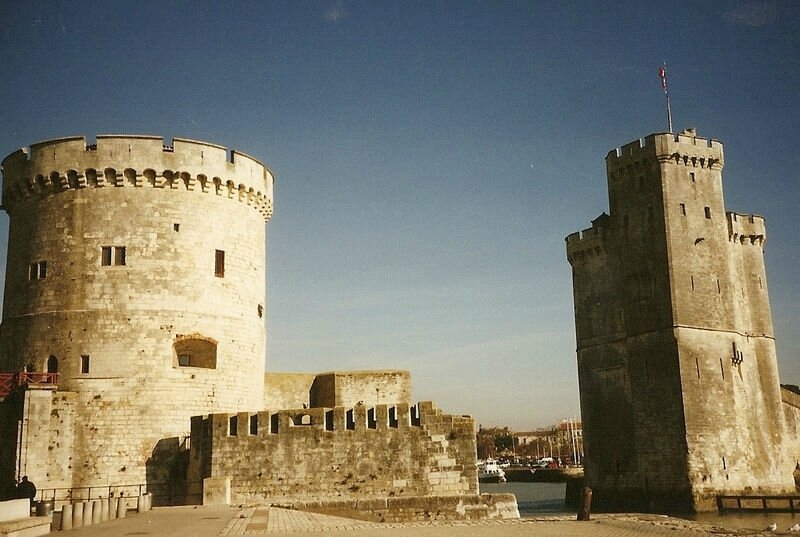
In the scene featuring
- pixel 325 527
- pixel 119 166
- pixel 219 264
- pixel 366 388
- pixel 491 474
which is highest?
pixel 119 166

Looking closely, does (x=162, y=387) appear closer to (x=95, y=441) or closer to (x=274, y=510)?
(x=95, y=441)

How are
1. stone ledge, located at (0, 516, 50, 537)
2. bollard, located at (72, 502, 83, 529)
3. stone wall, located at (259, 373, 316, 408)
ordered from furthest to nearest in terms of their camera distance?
stone wall, located at (259, 373, 316, 408), bollard, located at (72, 502, 83, 529), stone ledge, located at (0, 516, 50, 537)

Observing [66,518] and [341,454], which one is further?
[341,454]

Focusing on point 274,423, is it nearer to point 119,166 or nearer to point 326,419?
point 326,419

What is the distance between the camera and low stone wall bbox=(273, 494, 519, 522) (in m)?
18.7

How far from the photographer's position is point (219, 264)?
23.5 meters

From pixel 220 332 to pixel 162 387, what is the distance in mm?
2363

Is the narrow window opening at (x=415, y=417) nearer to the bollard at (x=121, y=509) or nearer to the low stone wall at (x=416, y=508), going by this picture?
the low stone wall at (x=416, y=508)

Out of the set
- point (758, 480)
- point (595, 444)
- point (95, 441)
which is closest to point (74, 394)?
point (95, 441)

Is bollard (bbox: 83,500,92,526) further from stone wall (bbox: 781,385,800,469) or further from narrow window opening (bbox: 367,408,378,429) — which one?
stone wall (bbox: 781,385,800,469)

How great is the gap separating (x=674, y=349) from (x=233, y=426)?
21355mm

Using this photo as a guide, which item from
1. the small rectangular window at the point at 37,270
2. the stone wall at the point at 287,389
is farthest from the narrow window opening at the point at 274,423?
the small rectangular window at the point at 37,270

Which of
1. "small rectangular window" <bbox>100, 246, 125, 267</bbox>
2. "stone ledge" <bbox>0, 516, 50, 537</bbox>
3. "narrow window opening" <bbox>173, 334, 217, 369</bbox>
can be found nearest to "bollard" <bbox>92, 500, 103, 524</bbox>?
"stone ledge" <bbox>0, 516, 50, 537</bbox>

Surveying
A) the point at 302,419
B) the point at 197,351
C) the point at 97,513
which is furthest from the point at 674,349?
the point at 97,513
